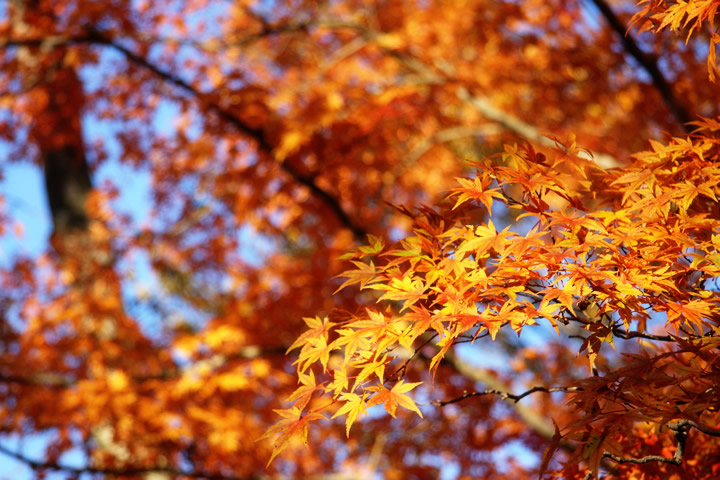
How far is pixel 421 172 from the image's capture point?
1084cm

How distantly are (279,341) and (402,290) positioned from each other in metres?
3.84

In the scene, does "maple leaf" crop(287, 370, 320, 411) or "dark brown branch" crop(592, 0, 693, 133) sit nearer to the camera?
"maple leaf" crop(287, 370, 320, 411)

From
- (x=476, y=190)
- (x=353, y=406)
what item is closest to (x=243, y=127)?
(x=476, y=190)

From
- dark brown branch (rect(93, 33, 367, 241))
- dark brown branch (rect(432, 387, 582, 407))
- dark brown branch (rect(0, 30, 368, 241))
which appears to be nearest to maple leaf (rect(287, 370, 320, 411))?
dark brown branch (rect(432, 387, 582, 407))

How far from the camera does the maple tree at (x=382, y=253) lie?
1.96m

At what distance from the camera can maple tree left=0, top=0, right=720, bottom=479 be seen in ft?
6.42

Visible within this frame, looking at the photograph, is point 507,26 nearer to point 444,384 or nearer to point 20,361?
point 444,384

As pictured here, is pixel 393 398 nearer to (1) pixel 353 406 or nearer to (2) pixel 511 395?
(1) pixel 353 406

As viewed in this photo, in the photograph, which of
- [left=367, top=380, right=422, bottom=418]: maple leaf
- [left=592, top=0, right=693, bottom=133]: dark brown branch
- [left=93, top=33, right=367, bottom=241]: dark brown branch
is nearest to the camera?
[left=367, top=380, right=422, bottom=418]: maple leaf

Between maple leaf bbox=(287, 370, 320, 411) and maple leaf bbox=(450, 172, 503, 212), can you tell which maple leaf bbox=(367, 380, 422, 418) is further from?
maple leaf bbox=(450, 172, 503, 212)

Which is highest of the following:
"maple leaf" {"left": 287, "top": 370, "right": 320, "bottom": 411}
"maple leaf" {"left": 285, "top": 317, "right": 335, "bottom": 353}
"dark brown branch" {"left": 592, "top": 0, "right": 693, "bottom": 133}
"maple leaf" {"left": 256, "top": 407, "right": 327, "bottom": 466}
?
"dark brown branch" {"left": 592, "top": 0, "right": 693, "bottom": 133}

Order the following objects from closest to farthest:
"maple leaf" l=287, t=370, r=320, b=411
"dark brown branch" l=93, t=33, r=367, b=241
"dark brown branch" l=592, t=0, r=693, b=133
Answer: "maple leaf" l=287, t=370, r=320, b=411, "dark brown branch" l=592, t=0, r=693, b=133, "dark brown branch" l=93, t=33, r=367, b=241

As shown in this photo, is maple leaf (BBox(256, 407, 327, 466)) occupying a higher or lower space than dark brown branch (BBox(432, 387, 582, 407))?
lower

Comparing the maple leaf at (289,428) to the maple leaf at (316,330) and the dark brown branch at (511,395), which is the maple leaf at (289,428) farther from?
the dark brown branch at (511,395)
